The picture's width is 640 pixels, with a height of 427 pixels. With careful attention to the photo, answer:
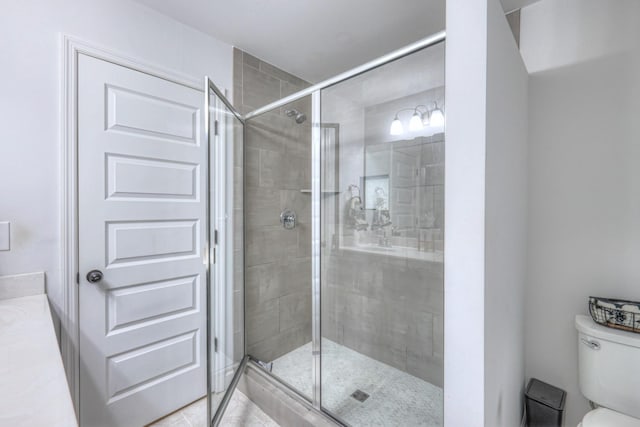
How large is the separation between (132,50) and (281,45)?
94cm

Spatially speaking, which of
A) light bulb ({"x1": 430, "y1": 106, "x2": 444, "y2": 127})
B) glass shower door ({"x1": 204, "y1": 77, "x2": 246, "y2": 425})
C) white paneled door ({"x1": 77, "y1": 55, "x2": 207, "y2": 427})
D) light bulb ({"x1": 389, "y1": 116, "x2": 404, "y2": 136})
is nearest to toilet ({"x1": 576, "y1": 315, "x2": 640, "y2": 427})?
light bulb ({"x1": 430, "y1": 106, "x2": 444, "y2": 127})

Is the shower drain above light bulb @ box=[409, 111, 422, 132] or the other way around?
the other way around

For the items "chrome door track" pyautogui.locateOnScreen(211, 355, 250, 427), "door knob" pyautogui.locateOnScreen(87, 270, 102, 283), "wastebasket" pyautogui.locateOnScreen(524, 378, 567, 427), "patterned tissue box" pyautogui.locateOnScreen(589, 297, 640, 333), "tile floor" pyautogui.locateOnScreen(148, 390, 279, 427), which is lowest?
"tile floor" pyautogui.locateOnScreen(148, 390, 279, 427)

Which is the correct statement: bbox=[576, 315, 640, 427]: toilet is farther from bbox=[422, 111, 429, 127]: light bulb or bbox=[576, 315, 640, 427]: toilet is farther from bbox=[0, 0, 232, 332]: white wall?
bbox=[0, 0, 232, 332]: white wall

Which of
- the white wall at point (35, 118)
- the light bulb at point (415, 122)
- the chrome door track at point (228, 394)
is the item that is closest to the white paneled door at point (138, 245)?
the white wall at point (35, 118)

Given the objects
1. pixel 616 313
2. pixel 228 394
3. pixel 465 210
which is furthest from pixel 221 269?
pixel 616 313

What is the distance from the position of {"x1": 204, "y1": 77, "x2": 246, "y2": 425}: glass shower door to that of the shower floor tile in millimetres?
412

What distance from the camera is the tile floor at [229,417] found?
66.4 inches

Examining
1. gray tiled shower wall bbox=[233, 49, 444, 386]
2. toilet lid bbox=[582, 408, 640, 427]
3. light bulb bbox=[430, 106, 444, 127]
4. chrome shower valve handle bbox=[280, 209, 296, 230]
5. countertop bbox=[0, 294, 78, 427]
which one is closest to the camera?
countertop bbox=[0, 294, 78, 427]

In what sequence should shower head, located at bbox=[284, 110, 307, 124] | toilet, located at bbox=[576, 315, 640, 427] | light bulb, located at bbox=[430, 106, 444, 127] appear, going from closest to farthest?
toilet, located at bbox=[576, 315, 640, 427] < light bulb, located at bbox=[430, 106, 444, 127] < shower head, located at bbox=[284, 110, 307, 124]

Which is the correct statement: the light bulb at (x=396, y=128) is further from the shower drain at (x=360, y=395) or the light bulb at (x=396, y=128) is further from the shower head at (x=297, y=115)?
the shower drain at (x=360, y=395)

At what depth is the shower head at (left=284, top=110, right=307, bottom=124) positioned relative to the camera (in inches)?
79.7

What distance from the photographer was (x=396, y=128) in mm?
1831

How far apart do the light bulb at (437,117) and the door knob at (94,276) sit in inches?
80.7
